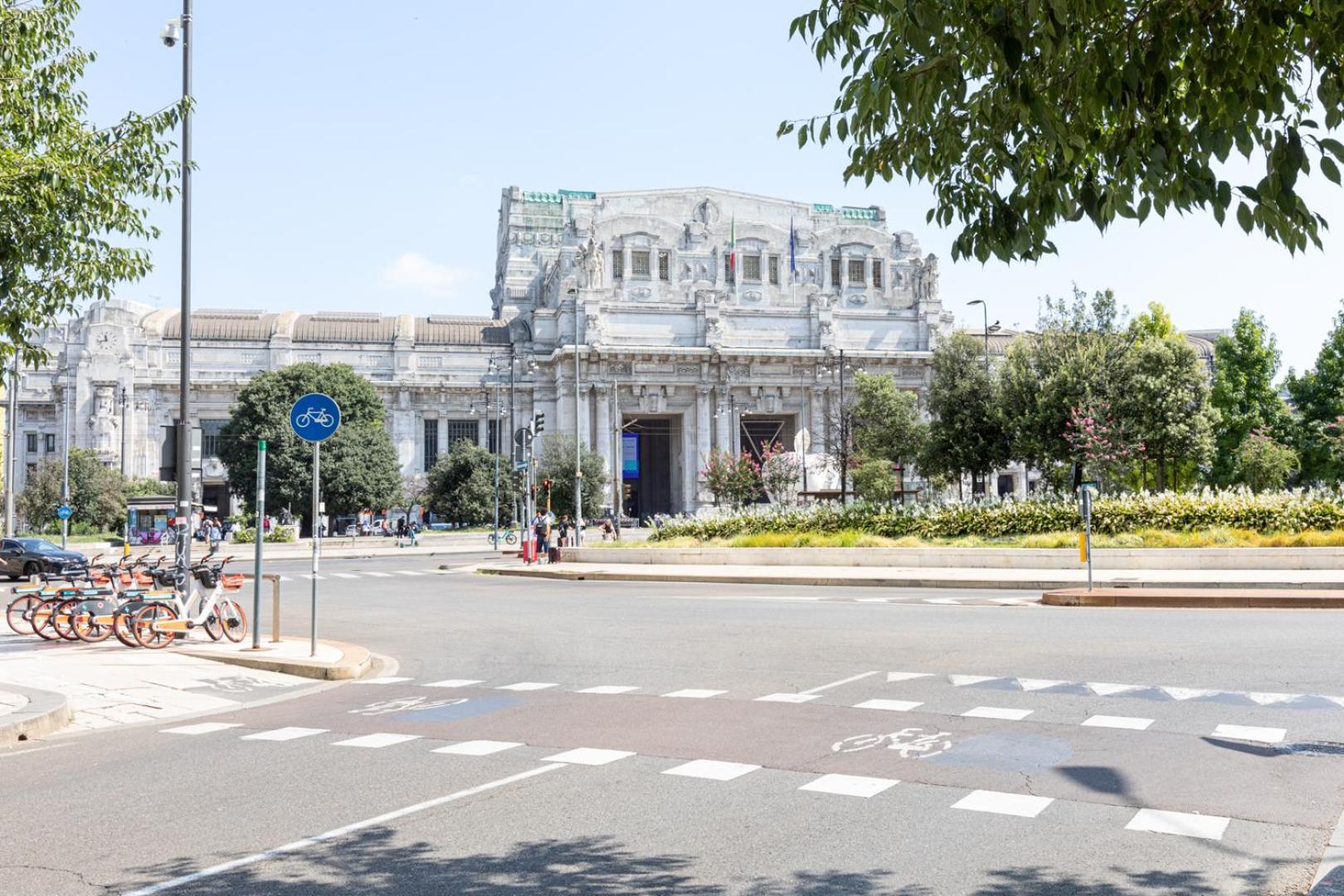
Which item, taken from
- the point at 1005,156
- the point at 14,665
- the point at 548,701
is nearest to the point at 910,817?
the point at 1005,156

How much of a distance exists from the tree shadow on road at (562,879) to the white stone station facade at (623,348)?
86006 millimetres

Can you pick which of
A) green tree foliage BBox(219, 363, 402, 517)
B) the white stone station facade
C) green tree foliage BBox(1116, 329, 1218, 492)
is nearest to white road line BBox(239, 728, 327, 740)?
green tree foliage BBox(1116, 329, 1218, 492)

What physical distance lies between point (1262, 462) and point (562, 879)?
52.5 m

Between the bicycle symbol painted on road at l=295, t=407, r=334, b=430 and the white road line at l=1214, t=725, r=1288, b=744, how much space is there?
10.2 metres

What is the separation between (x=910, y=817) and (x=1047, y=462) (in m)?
35.4

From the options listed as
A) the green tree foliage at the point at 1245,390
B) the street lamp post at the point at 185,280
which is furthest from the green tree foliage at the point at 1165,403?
the street lamp post at the point at 185,280

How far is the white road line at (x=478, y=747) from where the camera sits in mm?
8164

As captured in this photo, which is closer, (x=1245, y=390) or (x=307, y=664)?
(x=307, y=664)

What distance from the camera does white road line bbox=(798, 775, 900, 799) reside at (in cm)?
676

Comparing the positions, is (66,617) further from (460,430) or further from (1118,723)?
(460,430)

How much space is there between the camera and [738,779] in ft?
23.5

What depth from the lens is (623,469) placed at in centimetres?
9388

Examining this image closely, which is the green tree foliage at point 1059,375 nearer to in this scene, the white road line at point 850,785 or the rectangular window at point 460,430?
the white road line at point 850,785

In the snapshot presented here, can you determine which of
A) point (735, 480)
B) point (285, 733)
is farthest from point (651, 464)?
point (285, 733)
